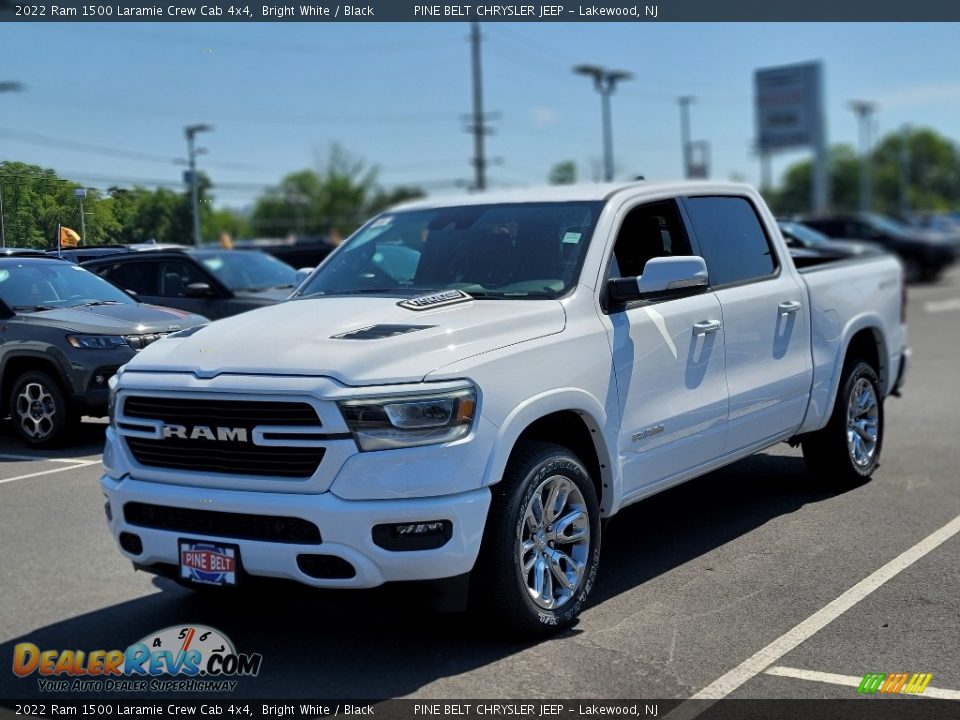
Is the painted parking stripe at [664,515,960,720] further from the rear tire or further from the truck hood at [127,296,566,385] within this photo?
the truck hood at [127,296,566,385]

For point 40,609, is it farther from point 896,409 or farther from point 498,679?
point 896,409

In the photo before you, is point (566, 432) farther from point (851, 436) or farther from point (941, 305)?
point (941, 305)

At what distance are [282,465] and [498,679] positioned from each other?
117 cm

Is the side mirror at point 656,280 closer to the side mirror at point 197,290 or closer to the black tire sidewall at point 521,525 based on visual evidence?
the black tire sidewall at point 521,525

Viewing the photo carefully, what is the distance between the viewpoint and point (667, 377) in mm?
5758

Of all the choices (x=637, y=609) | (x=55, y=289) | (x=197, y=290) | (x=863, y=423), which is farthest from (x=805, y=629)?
(x=197, y=290)

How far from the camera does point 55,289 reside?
7957 millimetres

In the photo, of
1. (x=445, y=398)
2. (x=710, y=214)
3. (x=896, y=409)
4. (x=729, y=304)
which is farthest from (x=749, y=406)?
(x=896, y=409)

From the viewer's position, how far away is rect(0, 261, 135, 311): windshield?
7758 millimetres

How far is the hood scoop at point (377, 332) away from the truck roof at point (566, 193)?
A: 58.5 inches

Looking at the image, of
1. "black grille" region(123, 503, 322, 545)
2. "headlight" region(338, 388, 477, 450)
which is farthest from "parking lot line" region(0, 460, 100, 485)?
"headlight" region(338, 388, 477, 450)

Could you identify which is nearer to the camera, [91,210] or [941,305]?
[91,210]

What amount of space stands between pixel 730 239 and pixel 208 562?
143 inches

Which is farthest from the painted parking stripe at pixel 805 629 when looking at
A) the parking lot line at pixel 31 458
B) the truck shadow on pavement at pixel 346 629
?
the parking lot line at pixel 31 458
